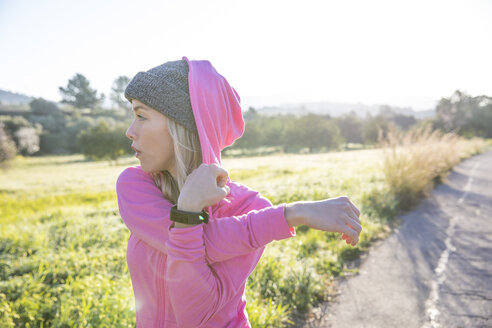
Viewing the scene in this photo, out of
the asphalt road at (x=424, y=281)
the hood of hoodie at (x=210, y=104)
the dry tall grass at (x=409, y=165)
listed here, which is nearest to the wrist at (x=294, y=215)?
the hood of hoodie at (x=210, y=104)

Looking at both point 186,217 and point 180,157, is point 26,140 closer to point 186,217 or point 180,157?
point 180,157

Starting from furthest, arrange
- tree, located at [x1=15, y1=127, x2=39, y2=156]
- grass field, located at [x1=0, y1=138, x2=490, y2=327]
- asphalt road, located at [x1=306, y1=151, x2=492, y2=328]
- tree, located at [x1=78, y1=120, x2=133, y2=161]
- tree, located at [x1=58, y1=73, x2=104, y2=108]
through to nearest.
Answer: tree, located at [x1=58, y1=73, x2=104, y2=108] < tree, located at [x1=15, y1=127, x2=39, y2=156] < tree, located at [x1=78, y1=120, x2=133, y2=161] < asphalt road, located at [x1=306, y1=151, x2=492, y2=328] < grass field, located at [x1=0, y1=138, x2=490, y2=327]

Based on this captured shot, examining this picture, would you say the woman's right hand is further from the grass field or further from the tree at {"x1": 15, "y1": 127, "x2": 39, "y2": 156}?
the tree at {"x1": 15, "y1": 127, "x2": 39, "y2": 156}

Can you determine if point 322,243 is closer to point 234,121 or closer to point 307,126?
point 234,121

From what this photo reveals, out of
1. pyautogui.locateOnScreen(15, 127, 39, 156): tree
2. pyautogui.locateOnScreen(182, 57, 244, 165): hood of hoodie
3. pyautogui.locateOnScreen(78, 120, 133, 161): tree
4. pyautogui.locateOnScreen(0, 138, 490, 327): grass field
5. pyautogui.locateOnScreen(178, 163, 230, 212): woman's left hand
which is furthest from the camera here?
pyautogui.locateOnScreen(15, 127, 39, 156): tree

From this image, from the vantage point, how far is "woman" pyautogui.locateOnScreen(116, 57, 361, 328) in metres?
0.97

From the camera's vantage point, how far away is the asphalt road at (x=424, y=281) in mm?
3113

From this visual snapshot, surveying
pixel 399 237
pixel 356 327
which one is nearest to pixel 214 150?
pixel 356 327

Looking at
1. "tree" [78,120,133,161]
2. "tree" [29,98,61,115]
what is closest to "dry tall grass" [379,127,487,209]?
"tree" [78,120,133,161]

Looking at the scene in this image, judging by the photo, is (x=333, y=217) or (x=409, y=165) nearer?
(x=333, y=217)

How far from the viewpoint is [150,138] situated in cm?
117

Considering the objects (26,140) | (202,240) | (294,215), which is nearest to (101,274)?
(202,240)

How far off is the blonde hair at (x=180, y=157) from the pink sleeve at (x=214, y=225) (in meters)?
0.06

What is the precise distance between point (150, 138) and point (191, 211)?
0.40 m
